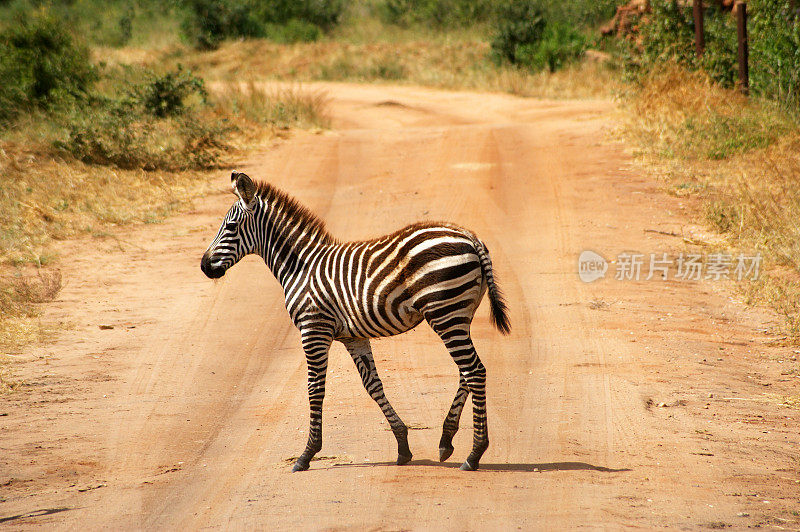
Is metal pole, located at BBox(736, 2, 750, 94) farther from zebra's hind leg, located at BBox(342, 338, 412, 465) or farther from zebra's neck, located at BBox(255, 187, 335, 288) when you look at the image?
zebra's hind leg, located at BBox(342, 338, 412, 465)

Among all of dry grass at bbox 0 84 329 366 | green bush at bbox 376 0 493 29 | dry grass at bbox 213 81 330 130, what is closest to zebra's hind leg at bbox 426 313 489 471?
dry grass at bbox 0 84 329 366

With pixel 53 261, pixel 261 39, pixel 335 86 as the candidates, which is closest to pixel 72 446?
pixel 53 261

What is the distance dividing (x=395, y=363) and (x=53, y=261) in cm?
637

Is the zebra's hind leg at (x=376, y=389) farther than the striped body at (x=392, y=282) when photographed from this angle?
Yes

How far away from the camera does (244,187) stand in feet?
21.9

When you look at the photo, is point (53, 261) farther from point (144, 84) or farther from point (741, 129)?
point (741, 129)

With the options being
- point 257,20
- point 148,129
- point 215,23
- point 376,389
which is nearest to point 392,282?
point 376,389

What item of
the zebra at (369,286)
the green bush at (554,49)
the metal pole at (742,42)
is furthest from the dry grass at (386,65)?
the zebra at (369,286)

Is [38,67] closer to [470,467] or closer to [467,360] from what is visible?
[467,360]

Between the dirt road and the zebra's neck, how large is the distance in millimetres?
1497

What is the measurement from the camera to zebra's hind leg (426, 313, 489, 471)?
19.3 ft

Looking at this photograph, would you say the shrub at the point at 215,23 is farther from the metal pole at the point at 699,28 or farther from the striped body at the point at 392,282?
the striped body at the point at 392,282

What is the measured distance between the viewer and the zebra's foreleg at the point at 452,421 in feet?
20.4

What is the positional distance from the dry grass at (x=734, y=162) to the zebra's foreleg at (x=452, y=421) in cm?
486
